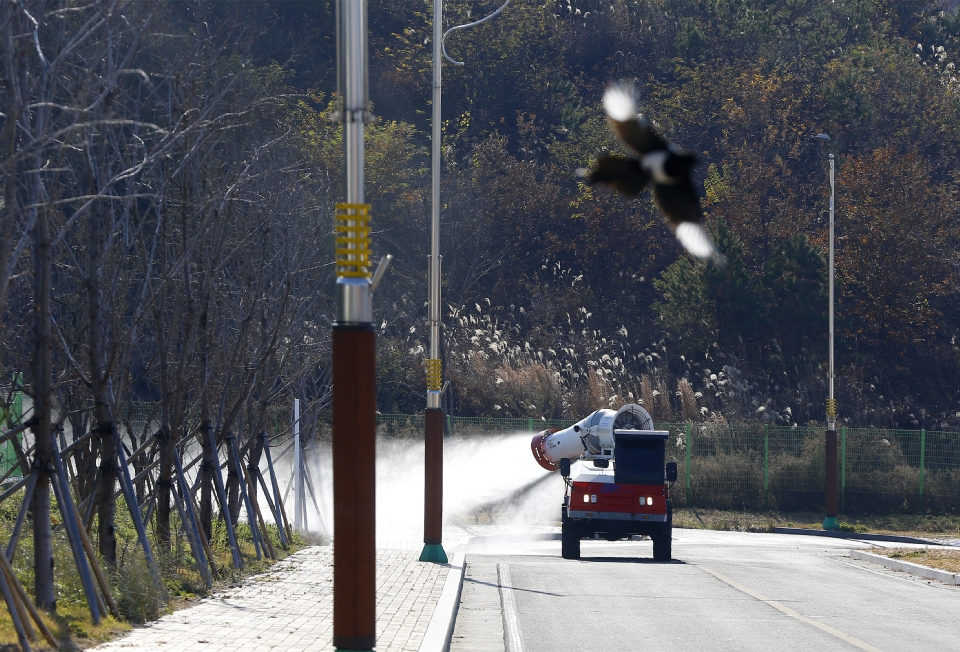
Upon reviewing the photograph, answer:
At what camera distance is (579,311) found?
52156mm

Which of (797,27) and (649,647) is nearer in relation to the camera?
(649,647)

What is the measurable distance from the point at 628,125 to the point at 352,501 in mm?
5736

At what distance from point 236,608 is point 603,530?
12019 millimetres

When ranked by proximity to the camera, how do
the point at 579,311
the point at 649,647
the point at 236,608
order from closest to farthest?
the point at 649,647
the point at 236,608
the point at 579,311

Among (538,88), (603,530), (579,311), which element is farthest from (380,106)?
(603,530)

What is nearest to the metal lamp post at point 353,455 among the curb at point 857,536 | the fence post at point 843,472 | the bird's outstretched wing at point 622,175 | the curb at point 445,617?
the curb at point 445,617

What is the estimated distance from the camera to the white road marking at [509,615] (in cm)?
1288

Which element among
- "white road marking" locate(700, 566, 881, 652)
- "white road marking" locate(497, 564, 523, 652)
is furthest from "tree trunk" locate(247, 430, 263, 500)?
"white road marking" locate(700, 566, 881, 652)

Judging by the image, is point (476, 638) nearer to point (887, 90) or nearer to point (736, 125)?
point (736, 125)

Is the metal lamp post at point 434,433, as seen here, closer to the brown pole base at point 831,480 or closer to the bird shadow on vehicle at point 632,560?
the bird shadow on vehicle at point 632,560

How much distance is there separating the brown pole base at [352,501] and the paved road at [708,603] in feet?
12.3

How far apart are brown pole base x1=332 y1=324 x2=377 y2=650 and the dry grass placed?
16226mm

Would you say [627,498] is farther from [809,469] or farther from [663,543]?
[809,469]

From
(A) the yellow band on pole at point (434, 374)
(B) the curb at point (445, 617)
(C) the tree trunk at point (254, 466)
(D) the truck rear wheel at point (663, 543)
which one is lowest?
(D) the truck rear wheel at point (663, 543)
